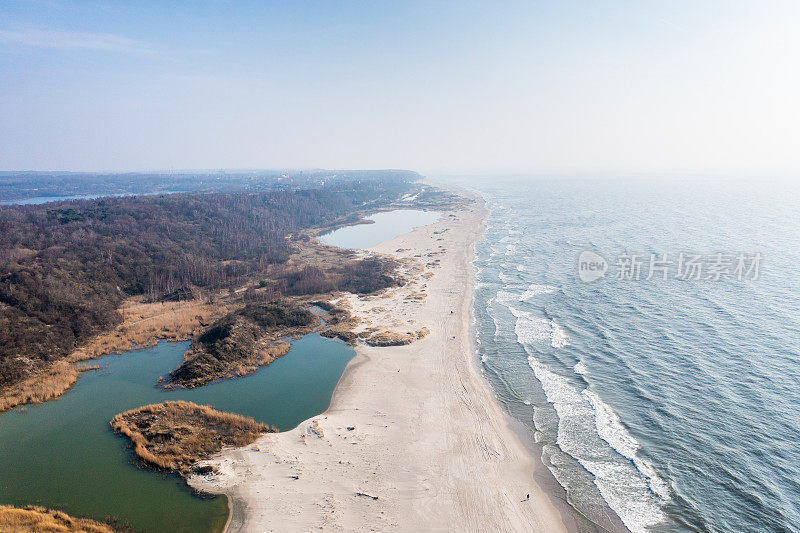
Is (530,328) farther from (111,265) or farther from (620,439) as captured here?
(111,265)

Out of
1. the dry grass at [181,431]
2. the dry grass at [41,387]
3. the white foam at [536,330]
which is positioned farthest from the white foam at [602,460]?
the dry grass at [41,387]

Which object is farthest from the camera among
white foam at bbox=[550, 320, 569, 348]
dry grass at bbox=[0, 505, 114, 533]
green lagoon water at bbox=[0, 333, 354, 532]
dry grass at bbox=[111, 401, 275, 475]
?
white foam at bbox=[550, 320, 569, 348]

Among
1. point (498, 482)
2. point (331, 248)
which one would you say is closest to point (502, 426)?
point (498, 482)

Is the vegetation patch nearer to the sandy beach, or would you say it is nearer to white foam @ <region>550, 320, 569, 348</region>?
the sandy beach

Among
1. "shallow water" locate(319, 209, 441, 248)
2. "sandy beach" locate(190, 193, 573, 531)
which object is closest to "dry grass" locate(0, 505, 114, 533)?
"sandy beach" locate(190, 193, 573, 531)

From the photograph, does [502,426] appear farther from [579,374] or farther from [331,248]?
[331,248]
